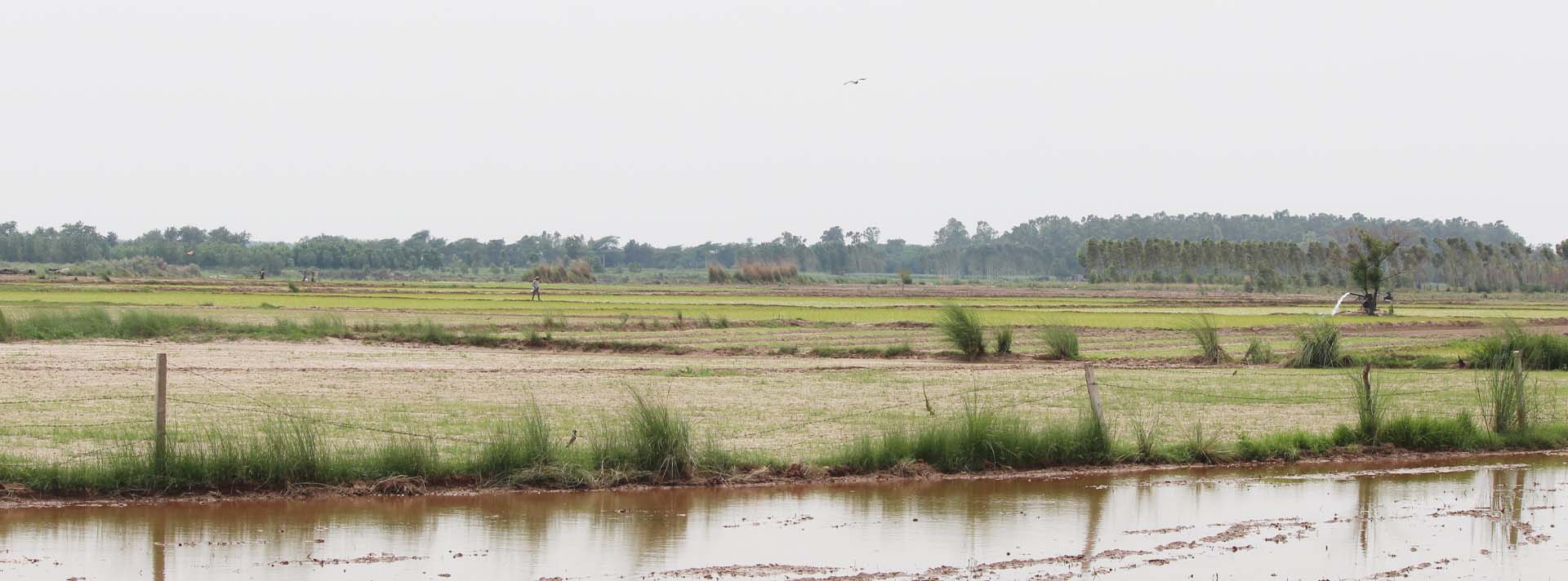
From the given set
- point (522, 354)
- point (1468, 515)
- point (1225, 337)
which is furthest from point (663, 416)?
point (1225, 337)

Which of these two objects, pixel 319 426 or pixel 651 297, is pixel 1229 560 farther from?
pixel 651 297

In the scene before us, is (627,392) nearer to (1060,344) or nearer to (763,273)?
(1060,344)

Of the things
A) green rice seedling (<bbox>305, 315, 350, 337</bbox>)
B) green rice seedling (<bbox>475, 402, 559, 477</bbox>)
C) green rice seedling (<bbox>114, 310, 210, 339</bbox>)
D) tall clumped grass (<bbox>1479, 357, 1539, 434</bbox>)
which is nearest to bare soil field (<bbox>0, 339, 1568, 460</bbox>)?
green rice seedling (<bbox>475, 402, 559, 477</bbox>)

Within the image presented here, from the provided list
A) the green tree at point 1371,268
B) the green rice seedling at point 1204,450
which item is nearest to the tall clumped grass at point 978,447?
the green rice seedling at point 1204,450

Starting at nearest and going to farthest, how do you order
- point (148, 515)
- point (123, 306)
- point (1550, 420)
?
point (148, 515), point (1550, 420), point (123, 306)

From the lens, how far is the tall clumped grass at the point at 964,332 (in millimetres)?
34469

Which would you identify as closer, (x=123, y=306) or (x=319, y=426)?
(x=319, y=426)

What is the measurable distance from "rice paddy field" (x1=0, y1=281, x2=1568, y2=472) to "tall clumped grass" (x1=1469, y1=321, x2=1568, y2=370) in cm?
65

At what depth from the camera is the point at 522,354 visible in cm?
3466

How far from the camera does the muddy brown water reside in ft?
35.4

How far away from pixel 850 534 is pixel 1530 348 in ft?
76.5

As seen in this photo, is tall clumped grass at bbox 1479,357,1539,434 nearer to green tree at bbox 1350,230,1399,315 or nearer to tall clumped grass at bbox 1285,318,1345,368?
tall clumped grass at bbox 1285,318,1345,368

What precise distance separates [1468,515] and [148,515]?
39.7 ft

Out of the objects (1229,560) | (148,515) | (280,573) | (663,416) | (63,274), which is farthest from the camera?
(63,274)
